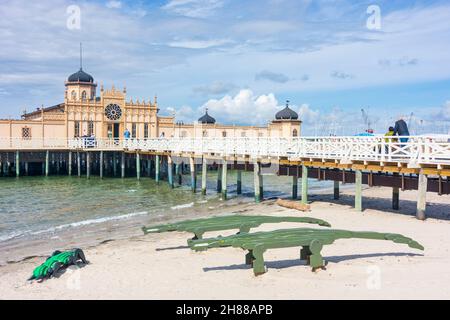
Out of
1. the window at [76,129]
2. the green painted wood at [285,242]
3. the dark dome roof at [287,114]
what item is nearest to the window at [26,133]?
the window at [76,129]

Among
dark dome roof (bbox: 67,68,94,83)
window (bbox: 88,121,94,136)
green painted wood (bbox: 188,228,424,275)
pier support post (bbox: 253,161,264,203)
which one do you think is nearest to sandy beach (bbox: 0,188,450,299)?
green painted wood (bbox: 188,228,424,275)

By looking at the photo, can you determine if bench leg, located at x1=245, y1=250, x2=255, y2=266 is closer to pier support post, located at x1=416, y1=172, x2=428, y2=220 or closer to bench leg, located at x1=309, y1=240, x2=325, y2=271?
bench leg, located at x1=309, y1=240, x2=325, y2=271

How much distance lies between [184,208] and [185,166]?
30.3 meters

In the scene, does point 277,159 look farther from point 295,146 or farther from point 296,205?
point 296,205

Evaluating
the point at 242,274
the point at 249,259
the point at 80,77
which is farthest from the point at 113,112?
the point at 242,274

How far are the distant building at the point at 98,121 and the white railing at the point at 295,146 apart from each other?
5.39 feet

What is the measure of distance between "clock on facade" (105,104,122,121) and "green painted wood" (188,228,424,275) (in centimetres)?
4323

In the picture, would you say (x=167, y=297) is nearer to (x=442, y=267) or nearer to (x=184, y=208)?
(x=442, y=267)

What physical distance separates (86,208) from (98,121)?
28.3 m

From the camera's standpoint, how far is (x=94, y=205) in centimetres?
2516

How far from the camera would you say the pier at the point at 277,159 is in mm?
16078

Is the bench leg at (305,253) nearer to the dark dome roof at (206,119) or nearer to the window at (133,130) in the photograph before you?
the window at (133,130)

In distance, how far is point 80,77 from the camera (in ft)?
177
